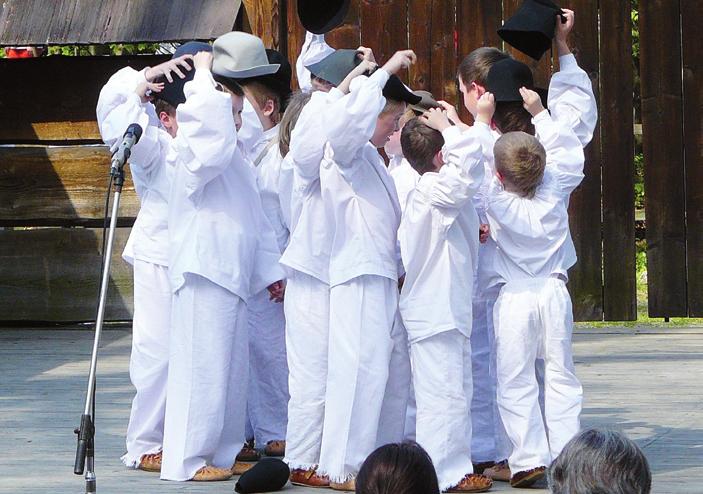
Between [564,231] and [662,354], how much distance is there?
139 inches

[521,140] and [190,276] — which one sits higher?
[521,140]

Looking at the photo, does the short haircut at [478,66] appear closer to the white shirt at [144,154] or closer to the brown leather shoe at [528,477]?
the white shirt at [144,154]

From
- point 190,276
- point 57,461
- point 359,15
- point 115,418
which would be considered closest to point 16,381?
point 115,418

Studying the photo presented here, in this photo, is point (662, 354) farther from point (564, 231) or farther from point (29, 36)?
point (29, 36)

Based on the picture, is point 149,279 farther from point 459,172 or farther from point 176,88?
point 459,172

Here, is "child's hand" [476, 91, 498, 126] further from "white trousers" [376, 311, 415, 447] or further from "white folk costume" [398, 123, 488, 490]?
"white trousers" [376, 311, 415, 447]

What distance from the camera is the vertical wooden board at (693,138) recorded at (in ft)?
33.3

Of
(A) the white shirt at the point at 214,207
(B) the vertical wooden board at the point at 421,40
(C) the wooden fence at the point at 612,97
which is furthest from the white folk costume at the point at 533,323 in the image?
(B) the vertical wooden board at the point at 421,40

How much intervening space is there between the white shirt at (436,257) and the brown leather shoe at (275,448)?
1.20 meters

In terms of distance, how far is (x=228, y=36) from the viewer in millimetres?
6375

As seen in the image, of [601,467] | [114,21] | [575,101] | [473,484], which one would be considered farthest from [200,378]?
[114,21]

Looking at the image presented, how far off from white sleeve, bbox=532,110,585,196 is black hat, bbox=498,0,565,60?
19.4 inches

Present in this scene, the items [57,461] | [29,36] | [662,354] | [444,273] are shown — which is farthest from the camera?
[29,36]

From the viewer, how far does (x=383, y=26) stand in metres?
10.4
